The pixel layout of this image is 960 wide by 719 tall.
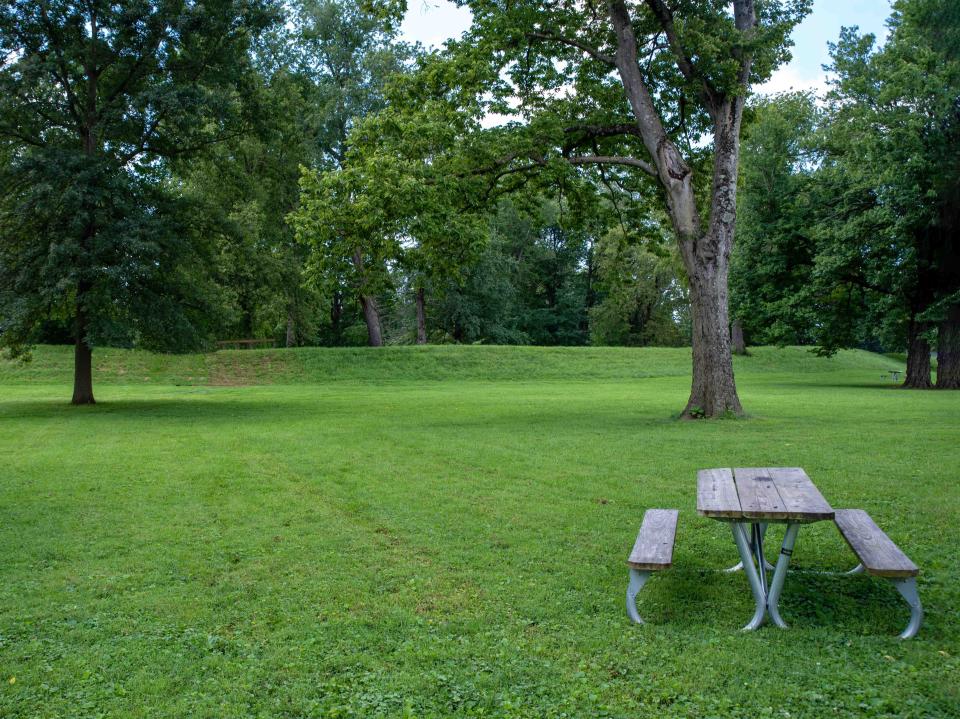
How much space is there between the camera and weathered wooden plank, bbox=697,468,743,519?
498 cm

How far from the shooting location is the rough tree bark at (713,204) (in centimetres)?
1759

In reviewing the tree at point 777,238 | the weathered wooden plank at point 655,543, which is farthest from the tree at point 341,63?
the weathered wooden plank at point 655,543

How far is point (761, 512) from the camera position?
495 cm

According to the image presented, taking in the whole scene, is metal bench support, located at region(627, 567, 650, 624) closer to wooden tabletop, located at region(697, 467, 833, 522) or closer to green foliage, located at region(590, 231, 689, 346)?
wooden tabletop, located at region(697, 467, 833, 522)

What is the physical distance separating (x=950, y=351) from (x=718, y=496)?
2925cm

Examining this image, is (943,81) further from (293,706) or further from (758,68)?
(293,706)

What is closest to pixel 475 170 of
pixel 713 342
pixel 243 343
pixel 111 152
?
pixel 713 342

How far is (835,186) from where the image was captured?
33.0 metres

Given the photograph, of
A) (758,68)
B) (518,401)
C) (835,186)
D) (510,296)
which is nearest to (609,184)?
(758,68)

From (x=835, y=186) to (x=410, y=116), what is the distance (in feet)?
70.9

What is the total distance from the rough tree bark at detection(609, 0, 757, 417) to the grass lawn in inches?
77.7

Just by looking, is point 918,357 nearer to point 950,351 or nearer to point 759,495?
point 950,351

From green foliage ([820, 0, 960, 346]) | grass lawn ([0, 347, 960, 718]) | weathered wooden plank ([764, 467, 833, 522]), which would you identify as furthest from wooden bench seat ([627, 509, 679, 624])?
green foliage ([820, 0, 960, 346])

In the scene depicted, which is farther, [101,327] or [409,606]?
[101,327]
